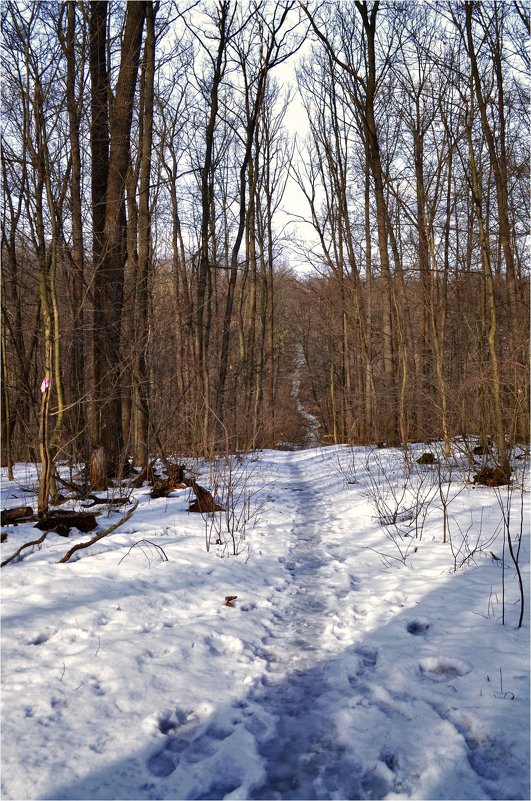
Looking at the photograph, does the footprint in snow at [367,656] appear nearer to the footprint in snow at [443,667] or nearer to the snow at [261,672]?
the snow at [261,672]

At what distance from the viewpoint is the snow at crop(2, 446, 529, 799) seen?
84.8 inches

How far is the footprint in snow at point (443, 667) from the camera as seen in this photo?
2896mm

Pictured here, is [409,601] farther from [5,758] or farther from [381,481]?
[381,481]

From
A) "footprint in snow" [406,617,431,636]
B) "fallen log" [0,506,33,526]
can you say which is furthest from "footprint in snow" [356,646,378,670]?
"fallen log" [0,506,33,526]

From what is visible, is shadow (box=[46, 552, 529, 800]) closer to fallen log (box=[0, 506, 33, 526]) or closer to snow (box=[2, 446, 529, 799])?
snow (box=[2, 446, 529, 799])

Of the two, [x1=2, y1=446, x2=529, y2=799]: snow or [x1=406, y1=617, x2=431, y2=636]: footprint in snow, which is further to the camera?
[x1=406, y1=617, x2=431, y2=636]: footprint in snow

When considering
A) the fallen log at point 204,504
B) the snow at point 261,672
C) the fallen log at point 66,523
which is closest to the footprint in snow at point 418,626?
the snow at point 261,672

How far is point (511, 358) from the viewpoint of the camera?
24.2 ft

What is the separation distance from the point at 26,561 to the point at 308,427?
2793cm

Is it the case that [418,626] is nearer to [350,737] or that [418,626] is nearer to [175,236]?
[350,737]

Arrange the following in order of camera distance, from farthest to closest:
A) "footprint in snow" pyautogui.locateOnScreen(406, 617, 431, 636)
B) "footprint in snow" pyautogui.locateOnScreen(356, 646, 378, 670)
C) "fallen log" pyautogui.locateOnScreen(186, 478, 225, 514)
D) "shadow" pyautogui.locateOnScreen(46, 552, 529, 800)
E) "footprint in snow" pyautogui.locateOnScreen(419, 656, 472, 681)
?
"fallen log" pyautogui.locateOnScreen(186, 478, 225, 514) → "footprint in snow" pyautogui.locateOnScreen(406, 617, 431, 636) → "footprint in snow" pyautogui.locateOnScreen(356, 646, 378, 670) → "footprint in snow" pyautogui.locateOnScreen(419, 656, 472, 681) → "shadow" pyautogui.locateOnScreen(46, 552, 529, 800)

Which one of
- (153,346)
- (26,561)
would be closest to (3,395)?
(153,346)

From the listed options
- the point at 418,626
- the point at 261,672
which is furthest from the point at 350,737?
the point at 418,626

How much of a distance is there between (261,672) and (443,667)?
3.43 feet
